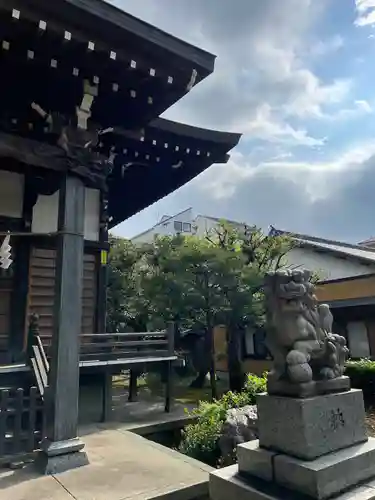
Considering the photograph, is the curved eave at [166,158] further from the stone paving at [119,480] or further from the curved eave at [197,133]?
the stone paving at [119,480]

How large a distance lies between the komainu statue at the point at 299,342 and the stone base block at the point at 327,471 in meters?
0.48

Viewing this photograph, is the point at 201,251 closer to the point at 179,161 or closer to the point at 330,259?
the point at 179,161

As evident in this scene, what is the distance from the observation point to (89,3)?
12.4ft

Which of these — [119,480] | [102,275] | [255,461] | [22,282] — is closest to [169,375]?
[102,275]

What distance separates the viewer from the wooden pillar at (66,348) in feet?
13.2

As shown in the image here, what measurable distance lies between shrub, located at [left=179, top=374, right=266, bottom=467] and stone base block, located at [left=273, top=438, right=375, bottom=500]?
214cm

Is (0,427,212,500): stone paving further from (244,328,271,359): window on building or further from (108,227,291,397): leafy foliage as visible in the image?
(244,328,271,359): window on building

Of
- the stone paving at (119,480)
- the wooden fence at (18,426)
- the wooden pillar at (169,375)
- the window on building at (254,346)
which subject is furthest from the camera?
the window on building at (254,346)

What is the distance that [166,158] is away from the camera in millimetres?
7230

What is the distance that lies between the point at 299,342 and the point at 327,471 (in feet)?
3.07

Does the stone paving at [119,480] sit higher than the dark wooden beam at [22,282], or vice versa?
the dark wooden beam at [22,282]

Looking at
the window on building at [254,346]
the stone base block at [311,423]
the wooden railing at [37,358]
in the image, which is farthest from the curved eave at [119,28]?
the window on building at [254,346]

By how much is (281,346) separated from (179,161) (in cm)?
494

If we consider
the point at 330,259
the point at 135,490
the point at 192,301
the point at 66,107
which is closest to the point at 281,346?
the point at 135,490
